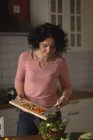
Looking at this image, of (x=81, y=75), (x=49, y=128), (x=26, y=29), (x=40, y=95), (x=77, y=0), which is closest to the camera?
(x=49, y=128)

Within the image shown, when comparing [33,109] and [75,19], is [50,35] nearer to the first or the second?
[33,109]

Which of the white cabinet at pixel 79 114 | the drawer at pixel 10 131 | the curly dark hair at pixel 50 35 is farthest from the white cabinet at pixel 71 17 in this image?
the curly dark hair at pixel 50 35

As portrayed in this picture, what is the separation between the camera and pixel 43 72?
2566mm

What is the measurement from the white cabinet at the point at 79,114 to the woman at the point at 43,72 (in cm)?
130

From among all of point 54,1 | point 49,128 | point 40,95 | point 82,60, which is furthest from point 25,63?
point 82,60

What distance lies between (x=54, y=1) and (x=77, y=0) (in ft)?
1.25

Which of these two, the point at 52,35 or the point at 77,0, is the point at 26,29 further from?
the point at 52,35

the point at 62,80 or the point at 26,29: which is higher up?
the point at 26,29

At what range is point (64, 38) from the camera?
2.64m

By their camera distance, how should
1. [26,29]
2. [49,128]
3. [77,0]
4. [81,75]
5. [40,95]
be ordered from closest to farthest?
[49,128], [40,95], [26,29], [77,0], [81,75]

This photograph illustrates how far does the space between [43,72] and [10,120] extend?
1032 millimetres

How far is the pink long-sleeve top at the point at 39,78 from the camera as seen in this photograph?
2541 mm

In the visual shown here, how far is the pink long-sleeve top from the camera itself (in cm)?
254

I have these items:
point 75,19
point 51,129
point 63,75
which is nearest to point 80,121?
point 75,19
